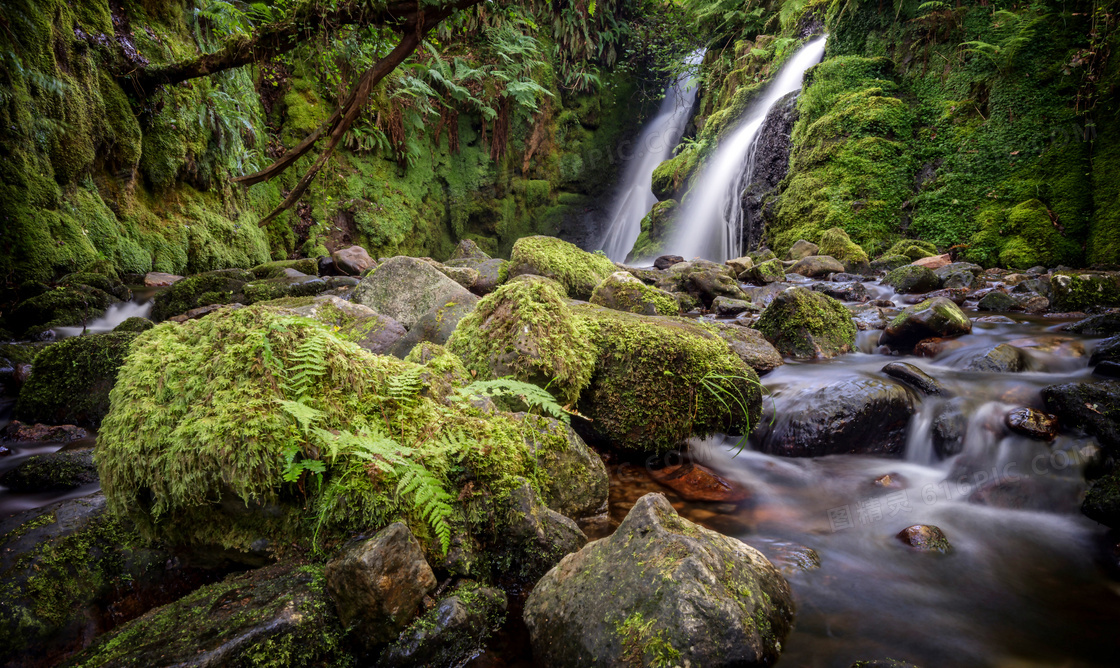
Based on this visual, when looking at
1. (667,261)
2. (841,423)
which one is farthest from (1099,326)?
(667,261)

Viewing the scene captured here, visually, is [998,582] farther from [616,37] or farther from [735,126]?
[616,37]

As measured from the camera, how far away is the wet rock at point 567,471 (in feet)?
8.07

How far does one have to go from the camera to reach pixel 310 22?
517cm

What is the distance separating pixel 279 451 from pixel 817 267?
10.7m

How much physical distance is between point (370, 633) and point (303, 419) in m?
0.74

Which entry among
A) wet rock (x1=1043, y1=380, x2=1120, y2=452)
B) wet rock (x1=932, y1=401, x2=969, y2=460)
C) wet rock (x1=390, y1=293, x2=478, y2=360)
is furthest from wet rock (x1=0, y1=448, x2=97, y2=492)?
wet rock (x1=1043, y1=380, x2=1120, y2=452)

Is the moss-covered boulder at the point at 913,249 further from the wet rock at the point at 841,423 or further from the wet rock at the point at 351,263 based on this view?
the wet rock at the point at 351,263

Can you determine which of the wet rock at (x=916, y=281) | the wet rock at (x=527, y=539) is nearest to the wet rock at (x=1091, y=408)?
the wet rock at (x=527, y=539)

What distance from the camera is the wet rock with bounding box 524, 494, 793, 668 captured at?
1550 mm

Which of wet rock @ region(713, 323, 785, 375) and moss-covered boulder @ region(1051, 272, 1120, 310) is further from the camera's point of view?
moss-covered boulder @ region(1051, 272, 1120, 310)

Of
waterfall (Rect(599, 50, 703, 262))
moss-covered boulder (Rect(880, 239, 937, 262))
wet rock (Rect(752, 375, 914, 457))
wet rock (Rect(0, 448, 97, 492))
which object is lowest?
wet rock (Rect(0, 448, 97, 492))

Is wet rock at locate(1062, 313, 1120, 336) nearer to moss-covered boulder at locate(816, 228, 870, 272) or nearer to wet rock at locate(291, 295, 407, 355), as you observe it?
moss-covered boulder at locate(816, 228, 870, 272)

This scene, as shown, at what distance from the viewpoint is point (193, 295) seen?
24.2 ft

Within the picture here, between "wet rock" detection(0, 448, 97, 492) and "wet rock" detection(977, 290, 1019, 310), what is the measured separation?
401 inches
